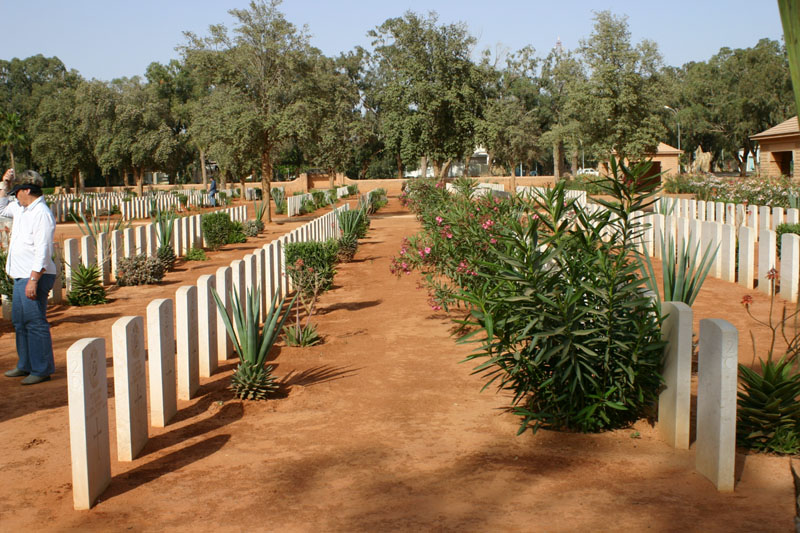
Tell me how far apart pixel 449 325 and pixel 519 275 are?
3.72 m

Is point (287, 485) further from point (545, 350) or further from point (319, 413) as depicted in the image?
point (545, 350)

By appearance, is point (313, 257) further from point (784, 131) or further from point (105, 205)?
point (784, 131)

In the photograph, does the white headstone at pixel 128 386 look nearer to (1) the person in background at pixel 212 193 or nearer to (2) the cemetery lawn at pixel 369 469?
(2) the cemetery lawn at pixel 369 469

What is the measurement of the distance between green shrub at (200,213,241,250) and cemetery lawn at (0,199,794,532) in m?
10.2

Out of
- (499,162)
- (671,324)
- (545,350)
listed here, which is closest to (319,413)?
(545,350)

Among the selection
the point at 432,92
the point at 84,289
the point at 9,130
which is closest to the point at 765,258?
the point at 84,289

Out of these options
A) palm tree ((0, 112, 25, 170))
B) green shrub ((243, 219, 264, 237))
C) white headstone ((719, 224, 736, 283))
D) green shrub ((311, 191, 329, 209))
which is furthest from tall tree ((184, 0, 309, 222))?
palm tree ((0, 112, 25, 170))

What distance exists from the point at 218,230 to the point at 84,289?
6799 millimetres

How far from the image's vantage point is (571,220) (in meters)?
5.18

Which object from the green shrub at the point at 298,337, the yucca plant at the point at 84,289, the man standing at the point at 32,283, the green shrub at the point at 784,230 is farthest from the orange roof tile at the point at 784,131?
the man standing at the point at 32,283

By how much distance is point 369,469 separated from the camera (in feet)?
13.3

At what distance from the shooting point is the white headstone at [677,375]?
13.6 feet

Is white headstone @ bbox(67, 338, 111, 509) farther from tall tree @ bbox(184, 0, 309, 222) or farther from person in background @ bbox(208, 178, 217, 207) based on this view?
person in background @ bbox(208, 178, 217, 207)

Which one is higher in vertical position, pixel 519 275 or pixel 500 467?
pixel 519 275
